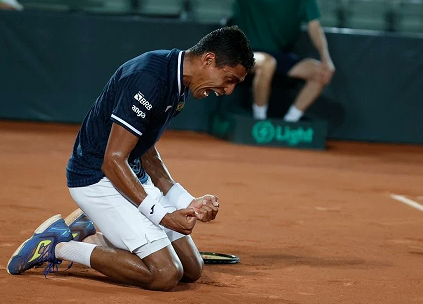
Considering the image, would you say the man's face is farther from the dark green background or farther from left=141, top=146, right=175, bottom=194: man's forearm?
the dark green background

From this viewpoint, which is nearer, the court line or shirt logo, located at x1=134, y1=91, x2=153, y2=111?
shirt logo, located at x1=134, y1=91, x2=153, y2=111

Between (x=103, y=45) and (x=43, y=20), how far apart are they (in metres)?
0.87

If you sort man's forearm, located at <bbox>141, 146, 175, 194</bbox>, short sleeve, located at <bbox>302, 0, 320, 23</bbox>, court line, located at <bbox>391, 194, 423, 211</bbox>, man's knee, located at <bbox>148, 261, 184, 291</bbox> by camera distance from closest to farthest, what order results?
man's knee, located at <bbox>148, 261, 184, 291</bbox>
man's forearm, located at <bbox>141, 146, 175, 194</bbox>
court line, located at <bbox>391, 194, 423, 211</bbox>
short sleeve, located at <bbox>302, 0, 320, 23</bbox>

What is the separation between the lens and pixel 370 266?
5121 millimetres

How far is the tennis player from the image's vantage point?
418cm

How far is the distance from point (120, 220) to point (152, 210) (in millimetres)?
270

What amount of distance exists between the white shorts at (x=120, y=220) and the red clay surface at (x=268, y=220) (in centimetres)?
24

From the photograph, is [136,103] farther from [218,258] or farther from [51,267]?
[218,258]

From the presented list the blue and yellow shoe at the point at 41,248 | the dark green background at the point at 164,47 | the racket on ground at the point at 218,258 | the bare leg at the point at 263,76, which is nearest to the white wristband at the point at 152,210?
the blue and yellow shoe at the point at 41,248

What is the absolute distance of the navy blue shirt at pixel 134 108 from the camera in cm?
416

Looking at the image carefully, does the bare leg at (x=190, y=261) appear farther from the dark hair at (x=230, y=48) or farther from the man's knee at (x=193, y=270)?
the dark hair at (x=230, y=48)

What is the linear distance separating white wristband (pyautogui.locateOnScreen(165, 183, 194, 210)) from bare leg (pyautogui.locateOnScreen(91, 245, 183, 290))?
0.37 metres

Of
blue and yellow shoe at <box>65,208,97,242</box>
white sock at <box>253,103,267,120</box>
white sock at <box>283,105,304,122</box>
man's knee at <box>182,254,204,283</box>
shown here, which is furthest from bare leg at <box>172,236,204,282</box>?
white sock at <box>283,105,304,122</box>

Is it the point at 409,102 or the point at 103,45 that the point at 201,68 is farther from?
the point at 409,102
